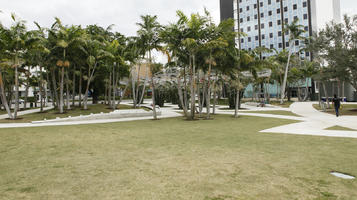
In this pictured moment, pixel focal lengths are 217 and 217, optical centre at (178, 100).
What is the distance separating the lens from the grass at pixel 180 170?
401 centimetres

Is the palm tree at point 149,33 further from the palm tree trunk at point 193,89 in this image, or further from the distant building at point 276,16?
the distant building at point 276,16

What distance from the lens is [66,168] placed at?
18.2ft

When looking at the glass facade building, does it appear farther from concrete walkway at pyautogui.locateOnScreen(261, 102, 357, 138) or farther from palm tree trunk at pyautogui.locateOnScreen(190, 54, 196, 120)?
concrete walkway at pyautogui.locateOnScreen(261, 102, 357, 138)

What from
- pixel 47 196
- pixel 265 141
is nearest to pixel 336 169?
pixel 265 141

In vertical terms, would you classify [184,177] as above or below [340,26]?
below

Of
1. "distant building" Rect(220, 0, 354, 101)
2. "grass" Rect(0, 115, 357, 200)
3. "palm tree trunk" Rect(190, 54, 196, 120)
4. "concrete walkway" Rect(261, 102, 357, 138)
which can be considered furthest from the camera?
"distant building" Rect(220, 0, 354, 101)

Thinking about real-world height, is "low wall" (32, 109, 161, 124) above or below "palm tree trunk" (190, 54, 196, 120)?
below

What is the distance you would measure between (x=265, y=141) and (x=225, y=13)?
83474 millimetres

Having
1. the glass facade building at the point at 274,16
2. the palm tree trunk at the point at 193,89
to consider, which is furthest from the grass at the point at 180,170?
the glass facade building at the point at 274,16

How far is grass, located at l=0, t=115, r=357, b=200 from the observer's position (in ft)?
13.1

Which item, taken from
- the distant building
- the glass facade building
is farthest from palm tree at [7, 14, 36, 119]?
the glass facade building

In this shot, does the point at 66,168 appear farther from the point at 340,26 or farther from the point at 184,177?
the point at 340,26

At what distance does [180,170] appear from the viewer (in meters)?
5.32

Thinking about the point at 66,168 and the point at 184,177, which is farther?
the point at 66,168
